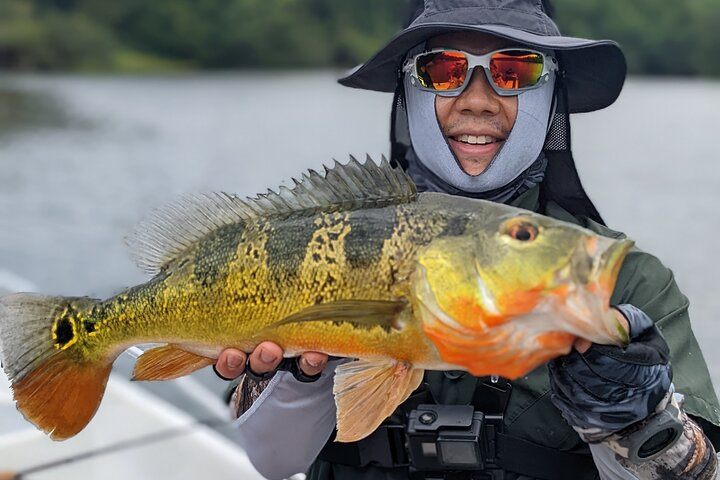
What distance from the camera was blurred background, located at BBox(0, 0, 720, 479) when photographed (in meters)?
5.16

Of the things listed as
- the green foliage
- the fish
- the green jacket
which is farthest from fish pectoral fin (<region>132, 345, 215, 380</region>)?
the green foliage

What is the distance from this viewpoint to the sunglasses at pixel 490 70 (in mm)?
3021

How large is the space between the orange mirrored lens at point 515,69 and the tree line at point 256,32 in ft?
199

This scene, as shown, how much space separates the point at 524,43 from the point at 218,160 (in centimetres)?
2367

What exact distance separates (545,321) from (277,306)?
720 millimetres

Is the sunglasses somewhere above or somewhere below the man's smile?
above

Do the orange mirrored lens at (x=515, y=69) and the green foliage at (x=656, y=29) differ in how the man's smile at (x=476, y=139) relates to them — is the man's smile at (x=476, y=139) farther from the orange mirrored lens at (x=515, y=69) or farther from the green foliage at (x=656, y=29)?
the green foliage at (x=656, y=29)

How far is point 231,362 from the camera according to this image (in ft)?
8.12

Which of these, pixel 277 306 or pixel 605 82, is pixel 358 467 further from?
pixel 605 82

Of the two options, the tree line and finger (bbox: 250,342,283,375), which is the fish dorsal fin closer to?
finger (bbox: 250,342,283,375)

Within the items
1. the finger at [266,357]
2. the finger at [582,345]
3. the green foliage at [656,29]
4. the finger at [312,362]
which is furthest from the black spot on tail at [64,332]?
the green foliage at [656,29]

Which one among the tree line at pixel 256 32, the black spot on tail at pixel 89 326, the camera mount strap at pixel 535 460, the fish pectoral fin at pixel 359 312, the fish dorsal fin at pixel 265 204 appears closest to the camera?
the fish pectoral fin at pixel 359 312

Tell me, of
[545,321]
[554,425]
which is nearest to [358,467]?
[554,425]

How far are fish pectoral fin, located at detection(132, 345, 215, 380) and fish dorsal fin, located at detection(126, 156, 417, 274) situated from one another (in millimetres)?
239
